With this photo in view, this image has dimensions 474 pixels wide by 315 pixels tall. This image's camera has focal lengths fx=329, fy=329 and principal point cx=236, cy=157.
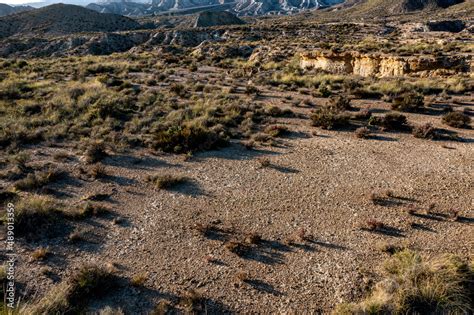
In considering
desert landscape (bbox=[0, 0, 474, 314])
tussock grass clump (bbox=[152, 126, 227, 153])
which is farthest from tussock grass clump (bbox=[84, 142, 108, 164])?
tussock grass clump (bbox=[152, 126, 227, 153])

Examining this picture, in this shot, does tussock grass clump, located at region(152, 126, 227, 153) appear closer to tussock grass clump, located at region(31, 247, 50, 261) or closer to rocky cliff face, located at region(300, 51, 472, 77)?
tussock grass clump, located at region(31, 247, 50, 261)

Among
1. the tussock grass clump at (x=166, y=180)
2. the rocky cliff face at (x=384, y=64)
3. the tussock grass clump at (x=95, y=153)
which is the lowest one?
the tussock grass clump at (x=166, y=180)

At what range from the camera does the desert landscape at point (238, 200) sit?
6.67 m

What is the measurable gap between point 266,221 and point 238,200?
1361mm

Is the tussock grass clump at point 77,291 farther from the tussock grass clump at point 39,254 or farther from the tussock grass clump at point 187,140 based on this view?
the tussock grass clump at point 187,140

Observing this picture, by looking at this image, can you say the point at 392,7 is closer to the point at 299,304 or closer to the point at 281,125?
the point at 281,125

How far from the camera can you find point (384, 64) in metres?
27.9

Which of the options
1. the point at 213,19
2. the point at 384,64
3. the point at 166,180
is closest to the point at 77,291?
the point at 166,180

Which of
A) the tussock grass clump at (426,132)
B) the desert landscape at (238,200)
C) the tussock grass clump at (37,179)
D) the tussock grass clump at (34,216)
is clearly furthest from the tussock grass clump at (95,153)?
the tussock grass clump at (426,132)

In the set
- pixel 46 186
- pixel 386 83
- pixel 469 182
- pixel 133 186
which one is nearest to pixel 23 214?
pixel 46 186

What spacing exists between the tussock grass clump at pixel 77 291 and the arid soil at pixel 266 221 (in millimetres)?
249

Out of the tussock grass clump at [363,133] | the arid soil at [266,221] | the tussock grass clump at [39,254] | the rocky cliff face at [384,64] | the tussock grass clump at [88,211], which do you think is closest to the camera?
the arid soil at [266,221]

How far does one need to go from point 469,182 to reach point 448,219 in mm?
2733

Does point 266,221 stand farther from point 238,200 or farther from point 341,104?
point 341,104
